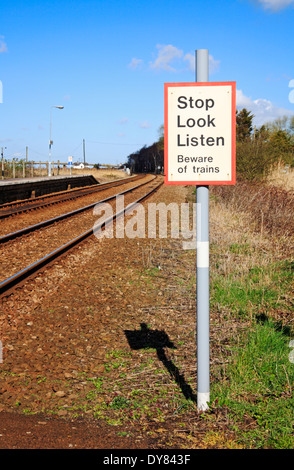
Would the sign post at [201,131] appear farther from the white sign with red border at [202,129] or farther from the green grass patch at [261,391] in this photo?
the green grass patch at [261,391]

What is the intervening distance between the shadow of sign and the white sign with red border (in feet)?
6.17

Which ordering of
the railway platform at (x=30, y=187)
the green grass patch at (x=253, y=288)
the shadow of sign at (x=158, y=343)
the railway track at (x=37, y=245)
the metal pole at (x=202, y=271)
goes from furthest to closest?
the railway platform at (x=30, y=187) → the railway track at (x=37, y=245) → the green grass patch at (x=253, y=288) → the shadow of sign at (x=158, y=343) → the metal pole at (x=202, y=271)

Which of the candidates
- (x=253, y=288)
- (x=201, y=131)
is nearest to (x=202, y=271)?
(x=201, y=131)

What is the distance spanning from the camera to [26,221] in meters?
Result: 14.3

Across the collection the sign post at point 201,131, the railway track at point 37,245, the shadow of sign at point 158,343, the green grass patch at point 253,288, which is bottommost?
the shadow of sign at point 158,343

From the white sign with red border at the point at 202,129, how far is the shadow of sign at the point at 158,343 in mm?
1882

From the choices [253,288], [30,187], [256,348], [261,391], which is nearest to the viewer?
[261,391]

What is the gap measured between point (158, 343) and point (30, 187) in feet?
58.9

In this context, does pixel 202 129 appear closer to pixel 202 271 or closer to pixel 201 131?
pixel 201 131

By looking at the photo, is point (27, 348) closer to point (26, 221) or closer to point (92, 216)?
point (26, 221)

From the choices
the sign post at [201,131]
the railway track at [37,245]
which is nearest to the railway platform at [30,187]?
the railway track at [37,245]

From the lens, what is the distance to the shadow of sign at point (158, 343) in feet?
13.5

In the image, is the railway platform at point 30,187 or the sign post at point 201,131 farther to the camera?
the railway platform at point 30,187

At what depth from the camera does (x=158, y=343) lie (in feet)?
16.3
